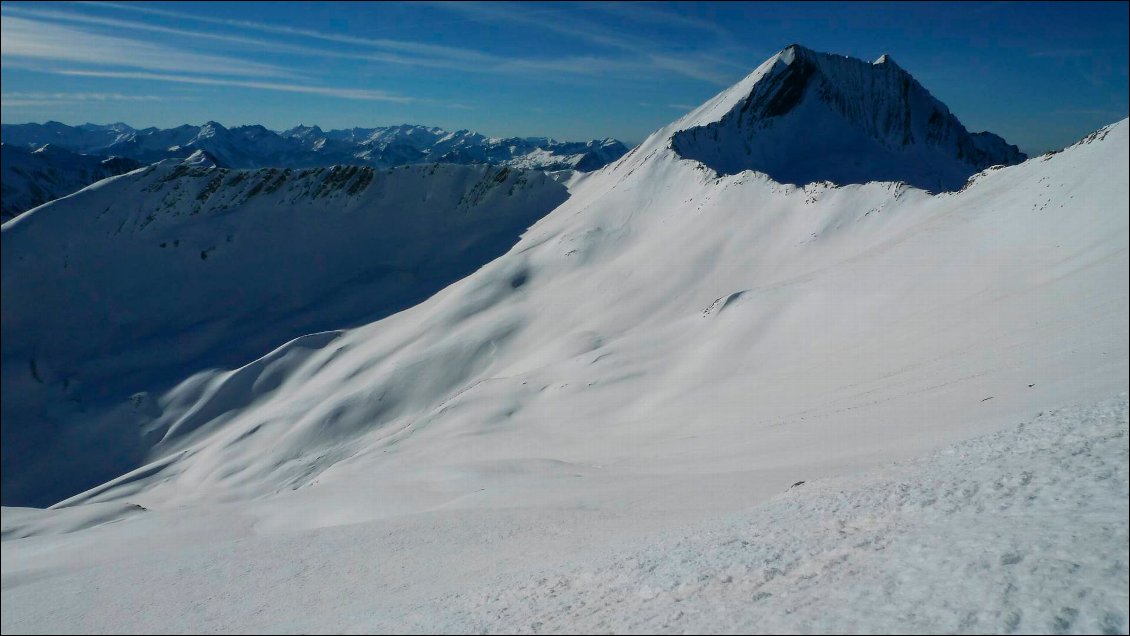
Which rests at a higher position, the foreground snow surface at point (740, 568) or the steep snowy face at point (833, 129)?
the steep snowy face at point (833, 129)

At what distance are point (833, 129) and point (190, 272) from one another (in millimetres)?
129403

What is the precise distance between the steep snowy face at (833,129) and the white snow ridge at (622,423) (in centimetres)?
3681

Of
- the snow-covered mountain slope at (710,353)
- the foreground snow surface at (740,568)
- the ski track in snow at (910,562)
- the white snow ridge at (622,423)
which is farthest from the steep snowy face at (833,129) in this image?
the ski track in snow at (910,562)

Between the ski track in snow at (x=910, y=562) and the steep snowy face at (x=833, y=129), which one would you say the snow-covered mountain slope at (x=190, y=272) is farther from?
the ski track in snow at (x=910, y=562)

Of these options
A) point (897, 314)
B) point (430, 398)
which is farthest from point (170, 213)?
point (897, 314)

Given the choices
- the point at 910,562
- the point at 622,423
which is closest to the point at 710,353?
the point at 622,423

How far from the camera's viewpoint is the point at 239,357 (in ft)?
267

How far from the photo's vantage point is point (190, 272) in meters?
95.8

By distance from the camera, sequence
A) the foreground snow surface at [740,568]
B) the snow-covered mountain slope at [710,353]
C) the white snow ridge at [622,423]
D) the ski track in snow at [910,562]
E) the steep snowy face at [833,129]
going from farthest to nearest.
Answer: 1. the steep snowy face at [833,129]
2. the snow-covered mountain slope at [710,353]
3. the white snow ridge at [622,423]
4. the foreground snow surface at [740,568]
5. the ski track in snow at [910,562]

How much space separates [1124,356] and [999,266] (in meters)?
15.6

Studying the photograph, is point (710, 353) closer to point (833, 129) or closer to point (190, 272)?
point (190, 272)

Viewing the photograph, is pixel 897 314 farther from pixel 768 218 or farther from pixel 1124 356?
pixel 768 218

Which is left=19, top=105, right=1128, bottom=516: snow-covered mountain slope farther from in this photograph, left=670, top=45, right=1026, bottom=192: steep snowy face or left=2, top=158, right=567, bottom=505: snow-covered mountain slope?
left=670, top=45, right=1026, bottom=192: steep snowy face

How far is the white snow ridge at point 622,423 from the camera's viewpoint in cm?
869
